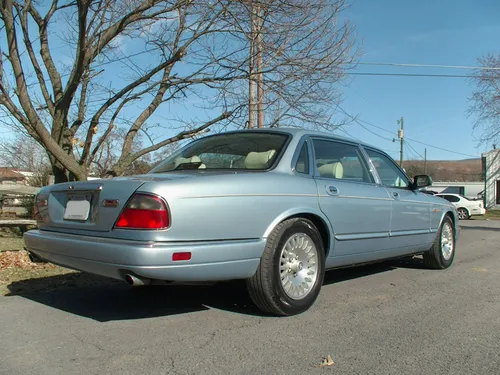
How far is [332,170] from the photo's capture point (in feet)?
15.6

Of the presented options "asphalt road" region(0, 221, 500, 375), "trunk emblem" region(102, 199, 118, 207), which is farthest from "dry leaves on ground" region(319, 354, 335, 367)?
"trunk emblem" region(102, 199, 118, 207)

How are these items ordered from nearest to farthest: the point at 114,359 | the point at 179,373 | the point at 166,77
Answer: the point at 179,373, the point at 114,359, the point at 166,77

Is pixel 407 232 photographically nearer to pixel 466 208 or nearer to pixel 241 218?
pixel 241 218

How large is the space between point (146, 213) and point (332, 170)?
2.19 metres

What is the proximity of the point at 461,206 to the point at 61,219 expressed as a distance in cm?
2232

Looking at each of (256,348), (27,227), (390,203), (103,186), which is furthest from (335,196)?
(27,227)

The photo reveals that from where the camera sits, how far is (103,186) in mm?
3615

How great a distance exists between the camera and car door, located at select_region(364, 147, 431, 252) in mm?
5395

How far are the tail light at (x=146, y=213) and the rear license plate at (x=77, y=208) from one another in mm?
555

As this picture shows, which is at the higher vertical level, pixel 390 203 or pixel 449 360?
pixel 390 203

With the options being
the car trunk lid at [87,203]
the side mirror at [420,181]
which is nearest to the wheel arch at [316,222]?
the car trunk lid at [87,203]

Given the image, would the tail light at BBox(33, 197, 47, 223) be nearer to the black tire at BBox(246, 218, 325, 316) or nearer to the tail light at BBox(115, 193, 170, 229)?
the tail light at BBox(115, 193, 170, 229)

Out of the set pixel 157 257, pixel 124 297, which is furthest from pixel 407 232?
pixel 157 257

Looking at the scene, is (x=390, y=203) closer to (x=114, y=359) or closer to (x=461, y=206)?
(x=114, y=359)
